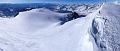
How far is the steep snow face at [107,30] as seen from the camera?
10.4 feet

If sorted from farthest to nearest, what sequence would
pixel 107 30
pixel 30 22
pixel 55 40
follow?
pixel 30 22
pixel 55 40
pixel 107 30

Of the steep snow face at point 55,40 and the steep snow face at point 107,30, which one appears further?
the steep snow face at point 55,40

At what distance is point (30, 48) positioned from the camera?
4188 mm

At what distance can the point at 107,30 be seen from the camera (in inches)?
134

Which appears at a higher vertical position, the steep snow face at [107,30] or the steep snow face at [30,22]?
the steep snow face at [107,30]

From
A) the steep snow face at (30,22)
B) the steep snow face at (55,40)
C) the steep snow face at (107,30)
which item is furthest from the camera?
the steep snow face at (30,22)

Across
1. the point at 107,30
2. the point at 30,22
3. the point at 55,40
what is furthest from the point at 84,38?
the point at 30,22

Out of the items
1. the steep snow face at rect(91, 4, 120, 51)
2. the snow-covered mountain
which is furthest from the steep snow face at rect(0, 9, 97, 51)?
the steep snow face at rect(91, 4, 120, 51)

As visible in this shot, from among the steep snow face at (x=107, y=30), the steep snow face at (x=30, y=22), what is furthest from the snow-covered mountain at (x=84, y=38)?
the steep snow face at (x=30, y=22)

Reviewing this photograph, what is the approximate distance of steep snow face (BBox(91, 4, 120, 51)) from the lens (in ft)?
10.4

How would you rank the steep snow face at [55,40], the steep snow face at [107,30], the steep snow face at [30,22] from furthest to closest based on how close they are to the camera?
the steep snow face at [30,22] < the steep snow face at [55,40] < the steep snow face at [107,30]

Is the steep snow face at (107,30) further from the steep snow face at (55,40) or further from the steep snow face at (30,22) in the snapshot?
the steep snow face at (30,22)

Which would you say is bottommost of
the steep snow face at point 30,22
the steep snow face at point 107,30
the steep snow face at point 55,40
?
the steep snow face at point 30,22

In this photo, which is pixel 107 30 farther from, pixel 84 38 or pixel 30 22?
pixel 30 22
